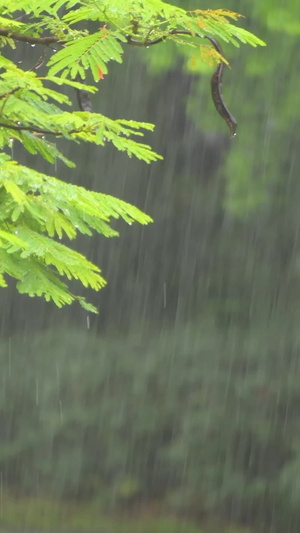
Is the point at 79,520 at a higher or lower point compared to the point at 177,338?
lower

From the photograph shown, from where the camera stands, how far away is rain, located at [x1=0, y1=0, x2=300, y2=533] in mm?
14172

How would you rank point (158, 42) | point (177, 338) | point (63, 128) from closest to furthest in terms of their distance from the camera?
point (63, 128) → point (158, 42) → point (177, 338)

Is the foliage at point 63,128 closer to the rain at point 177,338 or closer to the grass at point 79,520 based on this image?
the rain at point 177,338

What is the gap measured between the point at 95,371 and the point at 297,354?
378 centimetres

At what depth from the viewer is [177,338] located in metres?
16.0

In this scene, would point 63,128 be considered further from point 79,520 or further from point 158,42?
point 79,520

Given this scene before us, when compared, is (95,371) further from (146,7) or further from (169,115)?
(146,7)

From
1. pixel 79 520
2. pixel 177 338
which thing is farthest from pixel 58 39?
pixel 79 520

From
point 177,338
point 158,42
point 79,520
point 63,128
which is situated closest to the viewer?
point 63,128

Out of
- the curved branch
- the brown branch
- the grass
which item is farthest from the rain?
the brown branch

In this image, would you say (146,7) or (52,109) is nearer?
(146,7)

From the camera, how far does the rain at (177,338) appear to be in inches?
558

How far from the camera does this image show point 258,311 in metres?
15.6

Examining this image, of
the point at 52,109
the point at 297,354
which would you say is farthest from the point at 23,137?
the point at 297,354
